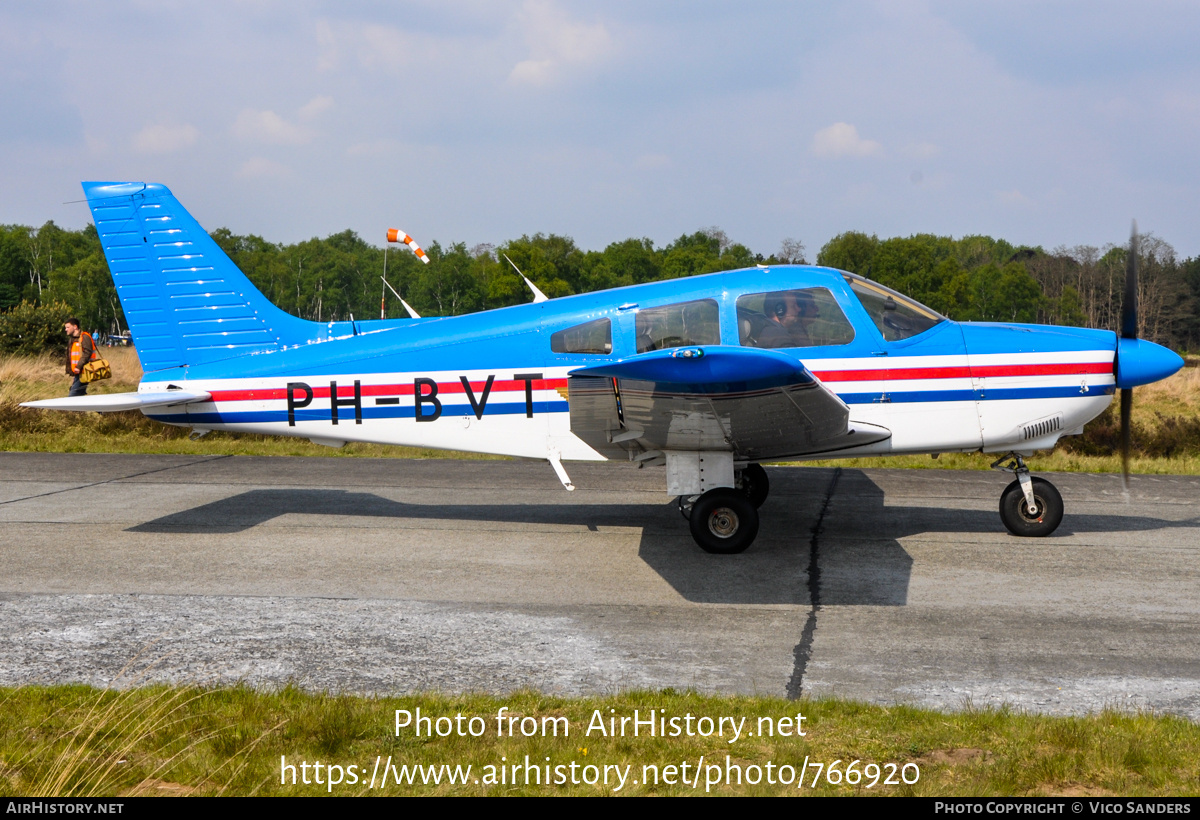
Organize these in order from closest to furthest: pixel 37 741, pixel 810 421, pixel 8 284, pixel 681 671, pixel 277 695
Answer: pixel 37 741 < pixel 277 695 < pixel 681 671 < pixel 810 421 < pixel 8 284

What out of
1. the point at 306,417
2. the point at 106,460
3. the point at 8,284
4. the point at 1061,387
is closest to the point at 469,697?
the point at 306,417

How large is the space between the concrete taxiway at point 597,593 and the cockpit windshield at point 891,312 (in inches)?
75.6

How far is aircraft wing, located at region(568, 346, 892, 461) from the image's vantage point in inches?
245

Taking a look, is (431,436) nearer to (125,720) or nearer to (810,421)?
(810,421)

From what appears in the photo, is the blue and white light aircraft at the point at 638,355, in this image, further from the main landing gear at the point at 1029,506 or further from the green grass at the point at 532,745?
the green grass at the point at 532,745

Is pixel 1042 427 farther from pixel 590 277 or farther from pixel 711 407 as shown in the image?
pixel 590 277

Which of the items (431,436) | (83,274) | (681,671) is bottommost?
(681,671)

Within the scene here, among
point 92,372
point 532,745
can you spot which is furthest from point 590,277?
point 532,745

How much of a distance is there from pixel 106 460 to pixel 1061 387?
Result: 41.0 feet

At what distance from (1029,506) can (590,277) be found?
157 feet

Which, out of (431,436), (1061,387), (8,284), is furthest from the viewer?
(8,284)

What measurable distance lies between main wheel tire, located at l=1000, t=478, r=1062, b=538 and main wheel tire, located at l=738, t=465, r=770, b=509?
2263mm

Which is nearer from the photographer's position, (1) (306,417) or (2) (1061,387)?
(2) (1061,387)

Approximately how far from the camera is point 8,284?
288ft
